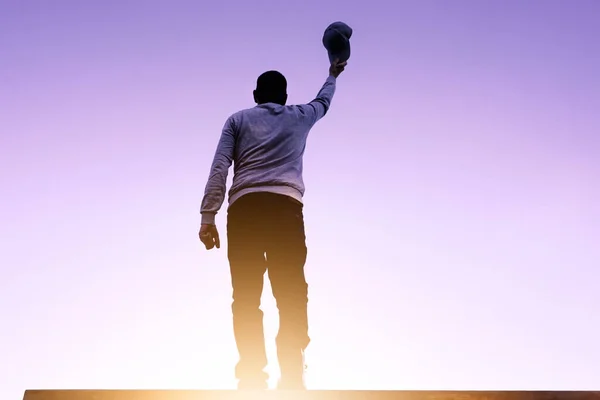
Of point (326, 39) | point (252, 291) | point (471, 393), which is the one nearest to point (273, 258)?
point (252, 291)

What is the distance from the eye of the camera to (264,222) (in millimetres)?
4039

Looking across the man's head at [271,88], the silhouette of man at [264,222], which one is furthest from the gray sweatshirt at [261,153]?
the man's head at [271,88]

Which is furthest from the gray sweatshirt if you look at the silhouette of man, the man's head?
the man's head

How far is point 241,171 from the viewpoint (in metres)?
4.29

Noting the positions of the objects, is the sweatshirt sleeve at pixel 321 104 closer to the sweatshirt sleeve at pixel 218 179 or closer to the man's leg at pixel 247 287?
the sweatshirt sleeve at pixel 218 179

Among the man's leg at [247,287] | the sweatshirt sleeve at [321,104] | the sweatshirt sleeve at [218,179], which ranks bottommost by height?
the man's leg at [247,287]

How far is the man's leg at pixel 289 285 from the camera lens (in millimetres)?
3738

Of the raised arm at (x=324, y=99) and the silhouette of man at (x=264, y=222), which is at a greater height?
the raised arm at (x=324, y=99)

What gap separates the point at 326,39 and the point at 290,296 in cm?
243

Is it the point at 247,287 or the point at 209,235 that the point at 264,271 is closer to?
the point at 247,287

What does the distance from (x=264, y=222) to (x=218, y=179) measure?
0.48 metres

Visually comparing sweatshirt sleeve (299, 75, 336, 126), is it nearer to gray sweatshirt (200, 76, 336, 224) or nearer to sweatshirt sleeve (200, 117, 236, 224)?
gray sweatshirt (200, 76, 336, 224)

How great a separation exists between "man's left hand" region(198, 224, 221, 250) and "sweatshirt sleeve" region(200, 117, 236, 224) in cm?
4

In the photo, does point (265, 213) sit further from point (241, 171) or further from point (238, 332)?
point (238, 332)
